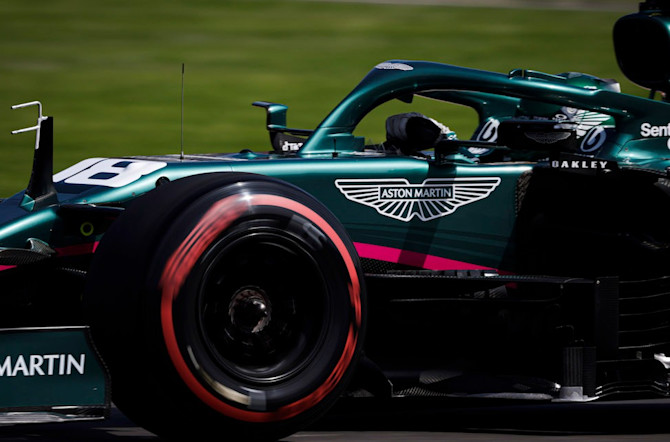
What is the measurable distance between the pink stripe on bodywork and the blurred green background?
8276mm

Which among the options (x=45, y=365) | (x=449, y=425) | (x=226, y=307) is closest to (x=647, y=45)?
(x=449, y=425)

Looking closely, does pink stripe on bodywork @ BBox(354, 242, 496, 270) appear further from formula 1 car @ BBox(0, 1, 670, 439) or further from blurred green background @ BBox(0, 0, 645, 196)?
blurred green background @ BBox(0, 0, 645, 196)

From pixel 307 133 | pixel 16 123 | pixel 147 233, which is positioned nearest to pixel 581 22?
pixel 16 123

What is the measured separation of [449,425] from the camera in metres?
6.61

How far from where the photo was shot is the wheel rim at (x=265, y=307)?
5328 millimetres

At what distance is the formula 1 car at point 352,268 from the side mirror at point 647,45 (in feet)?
1.66

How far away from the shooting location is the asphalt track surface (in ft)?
20.0

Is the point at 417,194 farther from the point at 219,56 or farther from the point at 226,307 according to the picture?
the point at 219,56

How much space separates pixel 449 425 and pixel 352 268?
1.50 meters

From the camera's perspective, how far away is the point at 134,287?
4.98 meters

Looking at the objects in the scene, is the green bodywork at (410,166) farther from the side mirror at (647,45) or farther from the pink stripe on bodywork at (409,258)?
the side mirror at (647,45)

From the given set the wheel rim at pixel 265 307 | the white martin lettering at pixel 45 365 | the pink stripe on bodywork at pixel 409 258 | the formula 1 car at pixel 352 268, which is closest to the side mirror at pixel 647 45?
the formula 1 car at pixel 352 268

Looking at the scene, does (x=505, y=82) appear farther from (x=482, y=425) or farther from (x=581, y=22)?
(x=581, y=22)

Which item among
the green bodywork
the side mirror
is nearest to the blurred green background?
the side mirror
